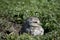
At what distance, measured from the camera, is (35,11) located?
27.9 ft

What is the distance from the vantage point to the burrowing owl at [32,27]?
730cm

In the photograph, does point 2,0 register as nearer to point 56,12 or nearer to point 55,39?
point 56,12

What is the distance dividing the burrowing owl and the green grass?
0.73 feet

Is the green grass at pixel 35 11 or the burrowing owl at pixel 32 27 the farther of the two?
the green grass at pixel 35 11

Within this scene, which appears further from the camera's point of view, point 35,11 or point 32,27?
point 35,11

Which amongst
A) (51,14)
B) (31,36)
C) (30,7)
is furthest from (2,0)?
(31,36)

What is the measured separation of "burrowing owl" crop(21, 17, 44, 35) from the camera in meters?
7.30

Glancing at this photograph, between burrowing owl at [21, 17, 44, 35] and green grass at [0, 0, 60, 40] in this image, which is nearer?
burrowing owl at [21, 17, 44, 35]

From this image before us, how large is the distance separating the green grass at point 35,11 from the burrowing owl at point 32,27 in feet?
0.73

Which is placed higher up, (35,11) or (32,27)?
(35,11)

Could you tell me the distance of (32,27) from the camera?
24.1ft

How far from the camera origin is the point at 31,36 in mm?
7070

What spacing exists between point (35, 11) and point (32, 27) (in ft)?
4.13

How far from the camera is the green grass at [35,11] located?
311 inches
